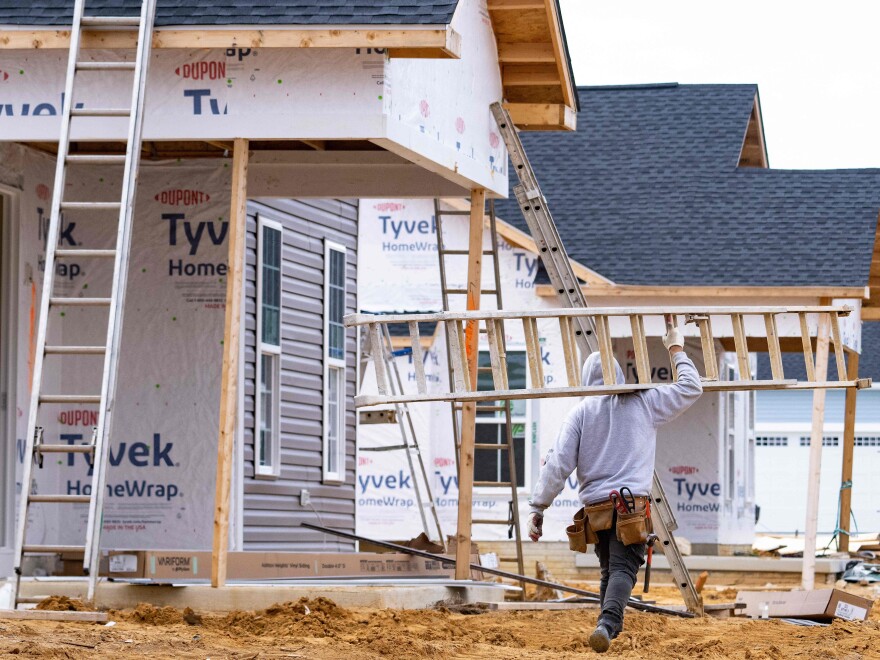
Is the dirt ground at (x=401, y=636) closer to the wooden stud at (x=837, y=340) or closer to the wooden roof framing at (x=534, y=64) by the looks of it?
the wooden stud at (x=837, y=340)

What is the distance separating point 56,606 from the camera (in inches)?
356

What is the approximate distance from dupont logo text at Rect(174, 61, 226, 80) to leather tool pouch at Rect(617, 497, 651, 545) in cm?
404

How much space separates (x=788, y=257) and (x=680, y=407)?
39.6 feet

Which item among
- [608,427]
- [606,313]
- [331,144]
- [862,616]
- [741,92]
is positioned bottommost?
[862,616]

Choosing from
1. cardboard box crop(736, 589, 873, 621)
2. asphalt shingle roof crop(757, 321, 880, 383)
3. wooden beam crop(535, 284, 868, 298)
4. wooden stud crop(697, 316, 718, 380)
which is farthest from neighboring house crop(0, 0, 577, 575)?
asphalt shingle roof crop(757, 321, 880, 383)

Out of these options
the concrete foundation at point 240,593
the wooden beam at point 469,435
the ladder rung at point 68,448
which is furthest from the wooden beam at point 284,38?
the concrete foundation at point 240,593

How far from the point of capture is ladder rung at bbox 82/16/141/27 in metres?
9.80

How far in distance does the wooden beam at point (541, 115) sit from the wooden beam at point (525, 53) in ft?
1.93

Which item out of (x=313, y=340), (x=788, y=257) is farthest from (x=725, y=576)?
(x=313, y=340)

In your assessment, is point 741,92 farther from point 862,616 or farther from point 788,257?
point 862,616

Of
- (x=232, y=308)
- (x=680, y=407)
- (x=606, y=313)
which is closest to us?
(x=606, y=313)

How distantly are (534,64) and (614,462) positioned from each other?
205 inches

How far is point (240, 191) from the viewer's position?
9961mm

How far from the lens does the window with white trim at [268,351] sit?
556 inches
